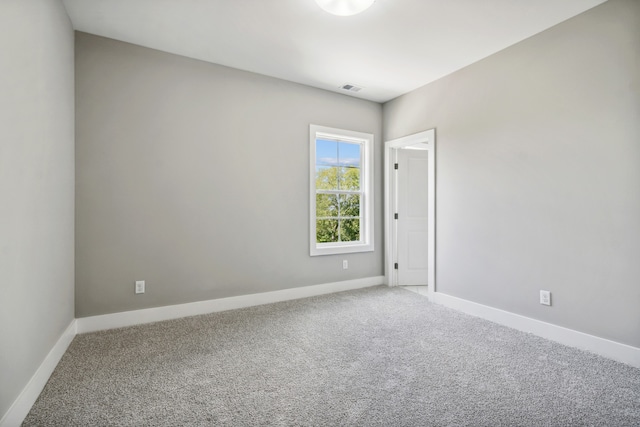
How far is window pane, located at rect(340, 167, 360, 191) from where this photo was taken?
432cm

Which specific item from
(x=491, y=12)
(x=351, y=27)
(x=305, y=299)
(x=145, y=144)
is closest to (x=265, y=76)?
(x=351, y=27)

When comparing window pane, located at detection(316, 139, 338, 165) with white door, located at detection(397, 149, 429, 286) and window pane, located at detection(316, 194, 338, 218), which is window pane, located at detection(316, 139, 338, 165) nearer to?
window pane, located at detection(316, 194, 338, 218)

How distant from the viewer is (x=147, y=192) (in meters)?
3.00

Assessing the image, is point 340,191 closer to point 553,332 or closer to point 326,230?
point 326,230

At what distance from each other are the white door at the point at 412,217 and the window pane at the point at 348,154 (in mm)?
620

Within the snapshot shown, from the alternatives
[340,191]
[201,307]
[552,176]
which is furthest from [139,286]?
[552,176]

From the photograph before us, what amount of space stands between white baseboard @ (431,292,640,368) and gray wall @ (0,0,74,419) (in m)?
3.65

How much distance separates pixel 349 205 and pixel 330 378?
2.70m

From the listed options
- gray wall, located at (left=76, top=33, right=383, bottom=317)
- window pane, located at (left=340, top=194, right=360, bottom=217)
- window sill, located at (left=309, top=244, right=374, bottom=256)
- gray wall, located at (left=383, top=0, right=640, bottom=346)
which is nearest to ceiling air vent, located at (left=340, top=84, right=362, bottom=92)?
gray wall, located at (left=76, top=33, right=383, bottom=317)

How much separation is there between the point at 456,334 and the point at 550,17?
2.79 meters

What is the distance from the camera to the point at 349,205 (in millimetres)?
4406

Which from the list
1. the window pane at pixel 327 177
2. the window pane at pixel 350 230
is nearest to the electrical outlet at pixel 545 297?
the window pane at pixel 350 230

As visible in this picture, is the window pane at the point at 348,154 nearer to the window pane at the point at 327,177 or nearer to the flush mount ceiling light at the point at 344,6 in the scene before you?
the window pane at the point at 327,177

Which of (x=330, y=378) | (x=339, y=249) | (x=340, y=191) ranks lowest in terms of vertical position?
(x=330, y=378)
